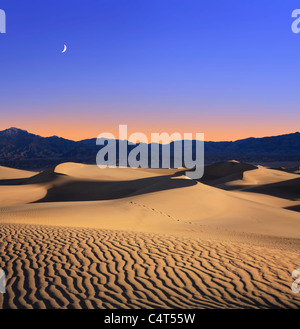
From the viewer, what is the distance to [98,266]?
22.1ft

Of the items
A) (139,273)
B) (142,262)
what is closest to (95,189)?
(142,262)

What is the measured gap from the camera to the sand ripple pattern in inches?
204

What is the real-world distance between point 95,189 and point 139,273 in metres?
24.5

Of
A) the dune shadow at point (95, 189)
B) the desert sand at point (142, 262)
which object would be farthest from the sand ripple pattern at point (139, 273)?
the dune shadow at point (95, 189)

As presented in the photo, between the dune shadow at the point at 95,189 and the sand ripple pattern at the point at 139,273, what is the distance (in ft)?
55.2

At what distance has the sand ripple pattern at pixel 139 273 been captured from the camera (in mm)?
5191

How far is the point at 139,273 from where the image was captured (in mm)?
6371

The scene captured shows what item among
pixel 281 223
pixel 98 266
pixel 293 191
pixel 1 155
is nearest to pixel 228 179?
pixel 293 191

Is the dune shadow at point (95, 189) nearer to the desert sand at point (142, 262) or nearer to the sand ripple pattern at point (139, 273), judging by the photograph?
the desert sand at point (142, 262)
